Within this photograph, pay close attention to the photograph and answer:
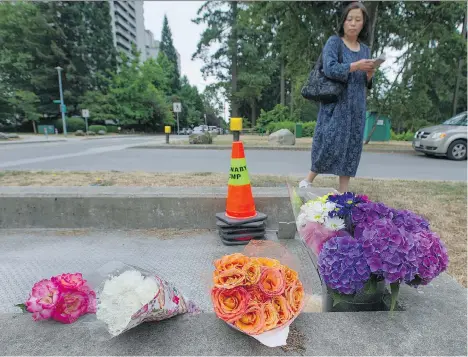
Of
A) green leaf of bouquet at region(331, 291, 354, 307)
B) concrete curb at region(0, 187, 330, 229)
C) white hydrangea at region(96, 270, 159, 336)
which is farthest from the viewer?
concrete curb at region(0, 187, 330, 229)

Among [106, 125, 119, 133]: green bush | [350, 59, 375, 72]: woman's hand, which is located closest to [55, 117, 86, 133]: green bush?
[350, 59, 375, 72]: woman's hand

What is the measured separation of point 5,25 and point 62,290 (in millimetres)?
2530

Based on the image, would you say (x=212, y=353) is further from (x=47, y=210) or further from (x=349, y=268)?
(x=47, y=210)

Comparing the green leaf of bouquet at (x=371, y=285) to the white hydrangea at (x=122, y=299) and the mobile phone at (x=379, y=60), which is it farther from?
the mobile phone at (x=379, y=60)

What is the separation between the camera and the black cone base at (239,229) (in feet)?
8.44

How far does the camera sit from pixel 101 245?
2.59 m

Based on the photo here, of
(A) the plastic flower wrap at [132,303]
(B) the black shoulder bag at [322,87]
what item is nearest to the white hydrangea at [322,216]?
(A) the plastic flower wrap at [132,303]

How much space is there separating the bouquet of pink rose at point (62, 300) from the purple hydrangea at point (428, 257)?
1.26 meters

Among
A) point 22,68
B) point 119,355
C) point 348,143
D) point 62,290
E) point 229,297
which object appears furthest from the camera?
point 22,68

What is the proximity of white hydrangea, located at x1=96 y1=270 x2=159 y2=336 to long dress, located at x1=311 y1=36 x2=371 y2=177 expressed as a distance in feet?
7.67

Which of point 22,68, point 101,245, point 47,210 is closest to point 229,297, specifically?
point 101,245

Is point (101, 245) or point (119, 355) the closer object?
point (119, 355)

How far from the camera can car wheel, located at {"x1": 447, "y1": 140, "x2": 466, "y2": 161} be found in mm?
8742

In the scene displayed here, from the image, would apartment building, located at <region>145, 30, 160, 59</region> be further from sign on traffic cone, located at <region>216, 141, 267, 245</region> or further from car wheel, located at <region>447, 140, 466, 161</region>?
sign on traffic cone, located at <region>216, 141, 267, 245</region>
